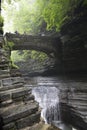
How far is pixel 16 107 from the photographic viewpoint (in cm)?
354

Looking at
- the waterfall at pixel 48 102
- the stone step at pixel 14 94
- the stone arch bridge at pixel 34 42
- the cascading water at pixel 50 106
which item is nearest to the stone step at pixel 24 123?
the stone step at pixel 14 94

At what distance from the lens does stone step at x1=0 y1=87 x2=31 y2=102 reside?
145 inches

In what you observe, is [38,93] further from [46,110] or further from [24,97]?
[24,97]

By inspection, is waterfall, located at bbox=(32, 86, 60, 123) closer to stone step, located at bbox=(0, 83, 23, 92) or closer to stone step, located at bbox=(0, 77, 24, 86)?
stone step, located at bbox=(0, 77, 24, 86)

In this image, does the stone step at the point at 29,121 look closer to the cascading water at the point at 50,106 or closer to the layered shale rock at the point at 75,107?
the layered shale rock at the point at 75,107

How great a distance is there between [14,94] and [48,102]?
10.6 meters

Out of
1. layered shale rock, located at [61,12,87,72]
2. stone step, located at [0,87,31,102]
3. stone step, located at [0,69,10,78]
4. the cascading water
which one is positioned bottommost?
the cascading water

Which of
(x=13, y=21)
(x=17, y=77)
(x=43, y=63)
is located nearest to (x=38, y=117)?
(x=17, y=77)

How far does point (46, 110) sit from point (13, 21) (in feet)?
96.7

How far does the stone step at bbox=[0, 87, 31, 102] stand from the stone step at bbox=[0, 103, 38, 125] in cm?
21

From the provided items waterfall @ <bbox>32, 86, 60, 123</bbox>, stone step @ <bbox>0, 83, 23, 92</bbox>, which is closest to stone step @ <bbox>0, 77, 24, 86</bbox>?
stone step @ <bbox>0, 83, 23, 92</bbox>

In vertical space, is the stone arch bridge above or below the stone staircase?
above

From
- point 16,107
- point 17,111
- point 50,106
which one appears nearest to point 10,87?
point 16,107

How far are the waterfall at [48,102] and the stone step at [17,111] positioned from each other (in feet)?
29.1
